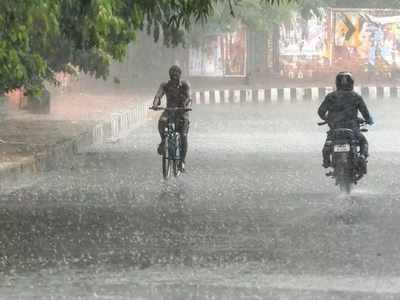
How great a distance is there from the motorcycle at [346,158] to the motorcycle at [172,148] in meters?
2.88

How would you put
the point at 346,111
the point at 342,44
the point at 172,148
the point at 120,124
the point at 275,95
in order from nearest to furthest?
the point at 346,111
the point at 172,148
the point at 120,124
the point at 275,95
the point at 342,44

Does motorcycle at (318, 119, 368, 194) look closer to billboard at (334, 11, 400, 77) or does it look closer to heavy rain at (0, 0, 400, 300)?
heavy rain at (0, 0, 400, 300)

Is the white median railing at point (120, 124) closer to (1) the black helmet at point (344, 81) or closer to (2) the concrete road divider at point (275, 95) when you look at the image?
(2) the concrete road divider at point (275, 95)

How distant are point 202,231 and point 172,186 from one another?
4.69m

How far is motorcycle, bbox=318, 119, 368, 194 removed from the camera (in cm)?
1536

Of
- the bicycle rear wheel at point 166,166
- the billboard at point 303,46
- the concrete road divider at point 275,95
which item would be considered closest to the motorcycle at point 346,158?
the bicycle rear wheel at point 166,166

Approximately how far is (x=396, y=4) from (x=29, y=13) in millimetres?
39699

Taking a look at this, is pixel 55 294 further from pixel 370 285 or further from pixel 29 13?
pixel 29 13

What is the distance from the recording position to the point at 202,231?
11.9 m

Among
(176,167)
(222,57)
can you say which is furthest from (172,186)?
(222,57)

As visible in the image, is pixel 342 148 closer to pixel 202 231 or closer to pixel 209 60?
pixel 202 231

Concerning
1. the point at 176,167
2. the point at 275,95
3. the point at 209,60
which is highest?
the point at 209,60

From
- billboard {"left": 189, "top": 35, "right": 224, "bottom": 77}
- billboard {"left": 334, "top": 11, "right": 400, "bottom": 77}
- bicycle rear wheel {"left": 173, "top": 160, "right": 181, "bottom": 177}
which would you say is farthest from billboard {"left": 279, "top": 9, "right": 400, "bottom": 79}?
bicycle rear wheel {"left": 173, "top": 160, "right": 181, "bottom": 177}

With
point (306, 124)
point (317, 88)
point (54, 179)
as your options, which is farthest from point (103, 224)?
point (317, 88)
